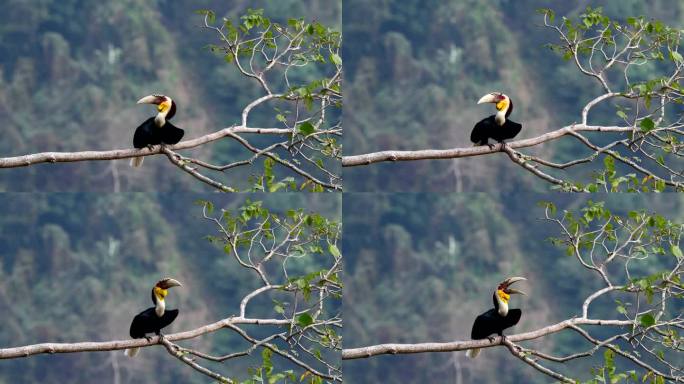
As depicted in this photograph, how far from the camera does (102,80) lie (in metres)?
10.9

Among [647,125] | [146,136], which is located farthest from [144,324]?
[647,125]

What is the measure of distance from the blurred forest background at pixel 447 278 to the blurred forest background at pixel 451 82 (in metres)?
0.23

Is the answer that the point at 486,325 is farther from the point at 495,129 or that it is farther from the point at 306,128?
the point at 306,128

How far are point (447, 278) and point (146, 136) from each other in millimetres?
2320

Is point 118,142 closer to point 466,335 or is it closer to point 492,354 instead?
point 492,354

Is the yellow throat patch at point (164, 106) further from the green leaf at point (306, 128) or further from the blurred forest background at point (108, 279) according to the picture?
the blurred forest background at point (108, 279)

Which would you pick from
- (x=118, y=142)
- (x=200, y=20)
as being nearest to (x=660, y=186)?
(x=200, y=20)

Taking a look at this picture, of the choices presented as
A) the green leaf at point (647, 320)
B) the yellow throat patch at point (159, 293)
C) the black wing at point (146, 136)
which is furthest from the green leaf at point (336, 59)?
the green leaf at point (647, 320)

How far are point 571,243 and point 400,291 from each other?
100cm

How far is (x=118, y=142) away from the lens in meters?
10.6

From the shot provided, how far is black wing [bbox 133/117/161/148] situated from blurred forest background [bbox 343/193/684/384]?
38.2 inches

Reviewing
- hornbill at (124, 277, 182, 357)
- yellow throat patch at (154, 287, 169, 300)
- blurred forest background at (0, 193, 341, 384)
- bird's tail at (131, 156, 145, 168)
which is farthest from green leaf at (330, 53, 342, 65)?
blurred forest background at (0, 193, 341, 384)

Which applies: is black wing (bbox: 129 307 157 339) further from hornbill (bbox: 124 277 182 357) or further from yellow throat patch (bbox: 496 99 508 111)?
yellow throat patch (bbox: 496 99 508 111)

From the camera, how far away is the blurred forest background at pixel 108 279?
9.61 metres
